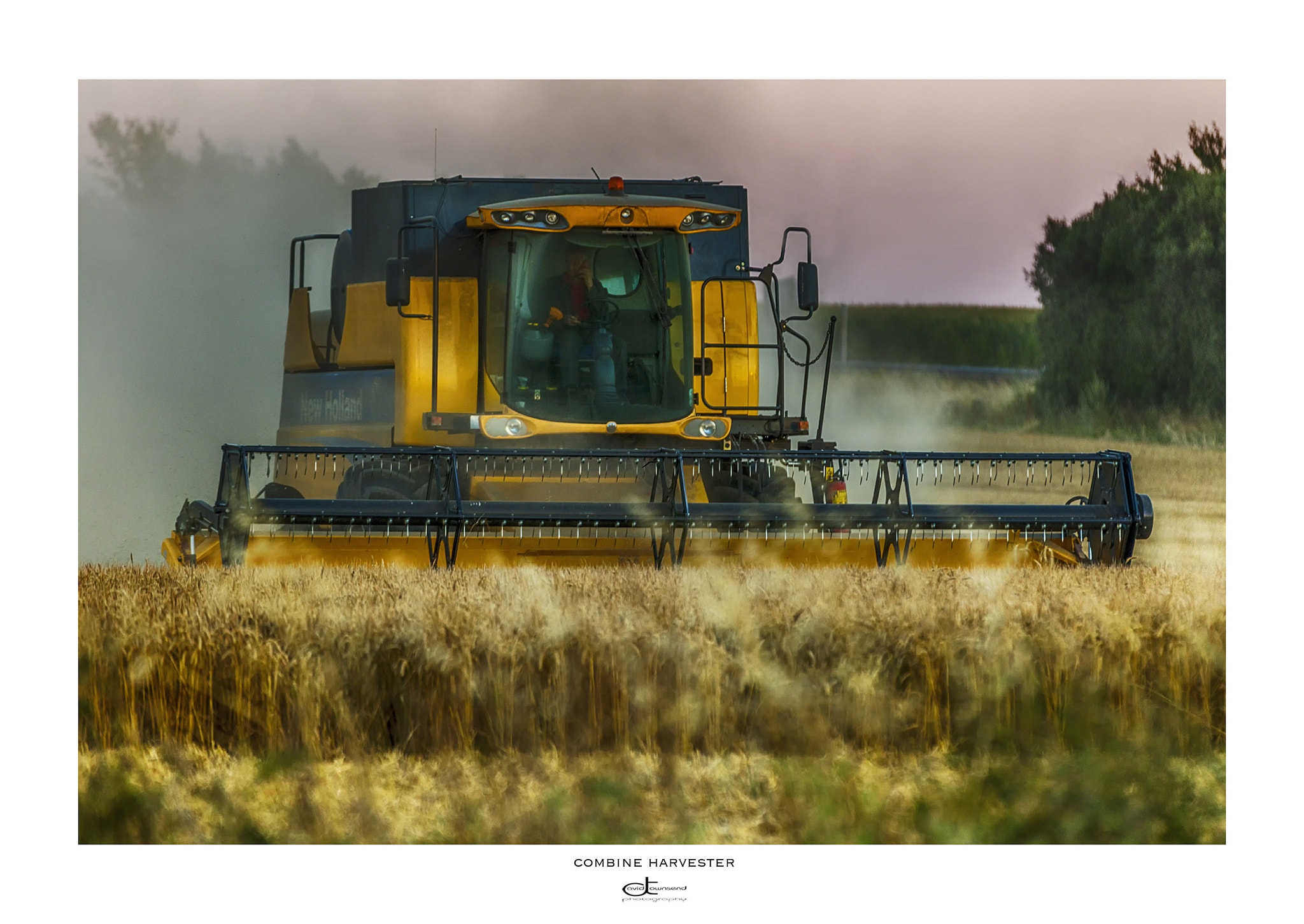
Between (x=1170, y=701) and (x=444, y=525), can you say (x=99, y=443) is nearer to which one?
(x=444, y=525)

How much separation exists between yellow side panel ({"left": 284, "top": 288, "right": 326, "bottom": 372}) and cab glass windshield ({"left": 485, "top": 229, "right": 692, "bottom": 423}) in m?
2.53

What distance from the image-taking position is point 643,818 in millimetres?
5117

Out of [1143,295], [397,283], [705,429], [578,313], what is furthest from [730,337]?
[1143,295]

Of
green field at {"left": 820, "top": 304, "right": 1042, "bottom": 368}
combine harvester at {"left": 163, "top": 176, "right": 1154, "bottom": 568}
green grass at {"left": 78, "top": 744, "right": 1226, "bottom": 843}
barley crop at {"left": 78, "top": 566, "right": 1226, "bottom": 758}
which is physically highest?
green field at {"left": 820, "top": 304, "right": 1042, "bottom": 368}

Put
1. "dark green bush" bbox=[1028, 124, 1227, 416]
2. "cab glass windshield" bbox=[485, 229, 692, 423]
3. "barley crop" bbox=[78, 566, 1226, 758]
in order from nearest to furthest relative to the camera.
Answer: "barley crop" bbox=[78, 566, 1226, 758] < "cab glass windshield" bbox=[485, 229, 692, 423] < "dark green bush" bbox=[1028, 124, 1227, 416]

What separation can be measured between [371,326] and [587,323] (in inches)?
71.5

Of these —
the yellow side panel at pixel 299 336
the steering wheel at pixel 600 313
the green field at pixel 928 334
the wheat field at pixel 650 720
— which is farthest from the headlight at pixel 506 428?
the green field at pixel 928 334

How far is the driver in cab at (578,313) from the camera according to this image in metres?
9.23

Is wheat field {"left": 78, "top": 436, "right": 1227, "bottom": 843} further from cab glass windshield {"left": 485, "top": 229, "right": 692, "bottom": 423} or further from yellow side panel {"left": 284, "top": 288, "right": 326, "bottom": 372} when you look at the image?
yellow side panel {"left": 284, "top": 288, "right": 326, "bottom": 372}

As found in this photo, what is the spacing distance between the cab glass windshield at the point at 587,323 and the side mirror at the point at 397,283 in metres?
0.62

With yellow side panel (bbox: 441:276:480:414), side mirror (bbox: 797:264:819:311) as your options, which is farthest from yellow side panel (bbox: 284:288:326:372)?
side mirror (bbox: 797:264:819:311)

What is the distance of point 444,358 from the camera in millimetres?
9516

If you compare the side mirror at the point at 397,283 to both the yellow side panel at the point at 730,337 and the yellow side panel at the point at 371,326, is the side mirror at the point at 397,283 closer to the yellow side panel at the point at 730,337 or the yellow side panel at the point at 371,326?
the yellow side panel at the point at 371,326

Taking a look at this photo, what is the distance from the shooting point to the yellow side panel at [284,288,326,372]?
11.4 m
